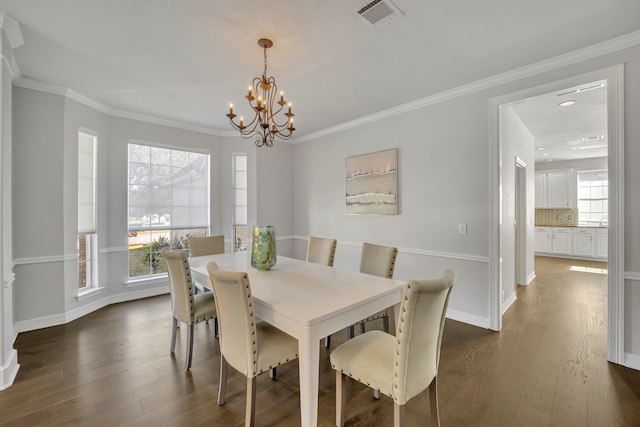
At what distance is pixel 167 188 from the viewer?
14.6ft

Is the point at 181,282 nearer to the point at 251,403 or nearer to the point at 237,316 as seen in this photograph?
the point at 237,316

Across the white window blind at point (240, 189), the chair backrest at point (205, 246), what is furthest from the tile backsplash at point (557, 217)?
the chair backrest at point (205, 246)

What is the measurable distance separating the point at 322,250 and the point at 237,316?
1699mm

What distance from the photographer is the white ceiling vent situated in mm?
1872

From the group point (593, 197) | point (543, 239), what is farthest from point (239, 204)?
point (593, 197)

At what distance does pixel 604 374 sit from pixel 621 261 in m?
0.93

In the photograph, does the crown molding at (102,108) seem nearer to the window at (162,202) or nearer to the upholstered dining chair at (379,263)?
the window at (162,202)

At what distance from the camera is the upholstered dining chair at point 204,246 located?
3.50 m

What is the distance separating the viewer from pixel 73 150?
3373 millimetres

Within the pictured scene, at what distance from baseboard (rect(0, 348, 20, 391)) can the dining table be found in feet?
4.85

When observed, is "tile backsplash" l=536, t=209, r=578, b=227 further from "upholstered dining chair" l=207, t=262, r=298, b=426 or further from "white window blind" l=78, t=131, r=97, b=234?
"white window blind" l=78, t=131, r=97, b=234

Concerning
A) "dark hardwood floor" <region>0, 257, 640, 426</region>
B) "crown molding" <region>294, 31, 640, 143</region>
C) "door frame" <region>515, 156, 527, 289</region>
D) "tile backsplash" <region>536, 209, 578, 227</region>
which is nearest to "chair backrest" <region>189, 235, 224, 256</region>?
"dark hardwood floor" <region>0, 257, 640, 426</region>

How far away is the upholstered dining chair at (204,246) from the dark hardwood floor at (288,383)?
0.85m

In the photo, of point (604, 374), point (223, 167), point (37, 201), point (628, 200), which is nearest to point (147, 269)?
point (37, 201)
